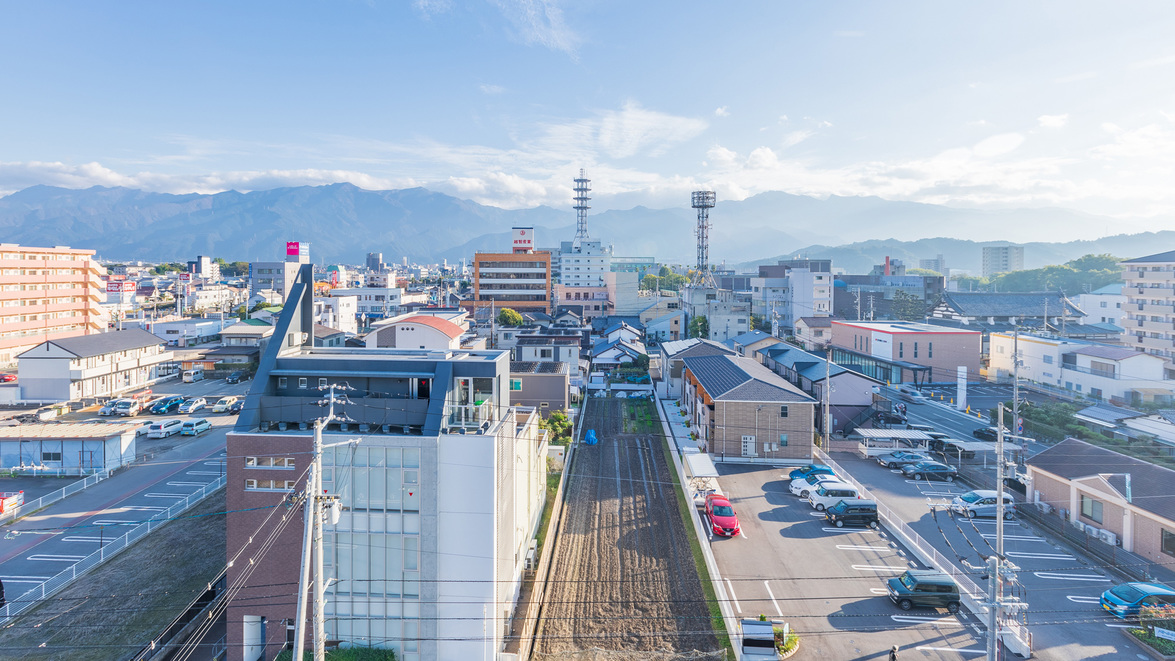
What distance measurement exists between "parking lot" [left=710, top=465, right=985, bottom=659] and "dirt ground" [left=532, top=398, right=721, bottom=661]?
4.22 ft

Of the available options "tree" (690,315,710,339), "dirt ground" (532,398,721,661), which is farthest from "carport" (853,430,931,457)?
"tree" (690,315,710,339)

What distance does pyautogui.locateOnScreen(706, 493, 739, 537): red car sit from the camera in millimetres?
16422

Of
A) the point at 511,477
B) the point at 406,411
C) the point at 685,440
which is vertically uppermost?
the point at 406,411

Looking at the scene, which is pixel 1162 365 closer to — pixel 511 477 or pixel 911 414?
pixel 911 414

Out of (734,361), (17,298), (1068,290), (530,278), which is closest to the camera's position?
(734,361)

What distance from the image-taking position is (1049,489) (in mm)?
18266

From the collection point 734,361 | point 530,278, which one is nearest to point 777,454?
point 734,361

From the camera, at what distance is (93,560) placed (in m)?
14.9

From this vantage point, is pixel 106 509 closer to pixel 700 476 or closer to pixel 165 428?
pixel 165 428

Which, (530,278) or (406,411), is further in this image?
(530,278)

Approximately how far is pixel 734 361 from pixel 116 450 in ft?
84.9

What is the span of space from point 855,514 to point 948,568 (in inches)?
118

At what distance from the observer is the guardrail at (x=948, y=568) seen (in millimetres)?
11758

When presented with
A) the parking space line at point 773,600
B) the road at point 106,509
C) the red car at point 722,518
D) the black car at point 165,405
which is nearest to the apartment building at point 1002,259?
the red car at point 722,518
